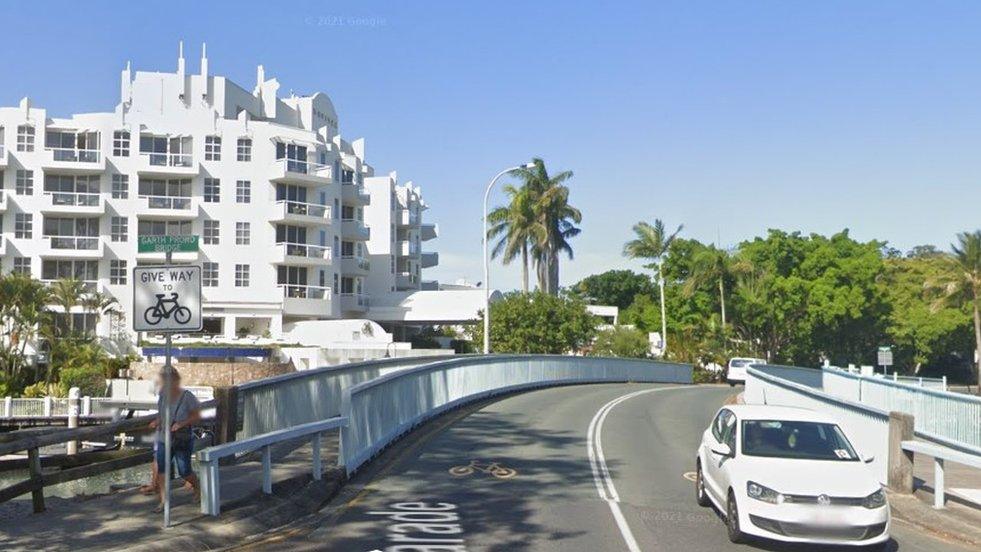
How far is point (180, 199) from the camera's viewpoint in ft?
219

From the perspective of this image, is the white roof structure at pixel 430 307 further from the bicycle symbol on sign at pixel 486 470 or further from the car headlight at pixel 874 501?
the car headlight at pixel 874 501

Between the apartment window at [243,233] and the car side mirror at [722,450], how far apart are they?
5837cm

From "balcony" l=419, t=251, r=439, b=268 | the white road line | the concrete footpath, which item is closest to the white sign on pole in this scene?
the concrete footpath

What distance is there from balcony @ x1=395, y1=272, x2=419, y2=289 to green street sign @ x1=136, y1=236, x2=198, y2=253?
76571 mm

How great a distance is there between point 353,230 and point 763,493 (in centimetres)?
6741

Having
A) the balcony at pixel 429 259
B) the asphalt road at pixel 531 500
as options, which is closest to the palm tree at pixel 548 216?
the balcony at pixel 429 259

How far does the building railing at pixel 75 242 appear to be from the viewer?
65000mm

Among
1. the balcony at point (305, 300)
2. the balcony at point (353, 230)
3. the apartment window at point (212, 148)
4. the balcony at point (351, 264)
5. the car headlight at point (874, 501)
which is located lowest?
the car headlight at point (874, 501)

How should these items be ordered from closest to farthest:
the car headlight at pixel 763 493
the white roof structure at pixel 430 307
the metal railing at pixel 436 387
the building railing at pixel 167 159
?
the car headlight at pixel 763 493, the metal railing at pixel 436 387, the building railing at pixel 167 159, the white roof structure at pixel 430 307

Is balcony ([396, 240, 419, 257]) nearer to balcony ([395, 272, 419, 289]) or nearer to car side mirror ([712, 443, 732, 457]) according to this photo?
balcony ([395, 272, 419, 289])

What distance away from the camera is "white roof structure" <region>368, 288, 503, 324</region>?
75.4 meters

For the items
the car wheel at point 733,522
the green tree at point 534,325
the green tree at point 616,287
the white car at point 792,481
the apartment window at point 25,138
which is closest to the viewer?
the white car at point 792,481

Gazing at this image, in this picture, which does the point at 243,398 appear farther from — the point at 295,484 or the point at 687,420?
the point at 687,420

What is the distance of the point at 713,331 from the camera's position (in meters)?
79.7
